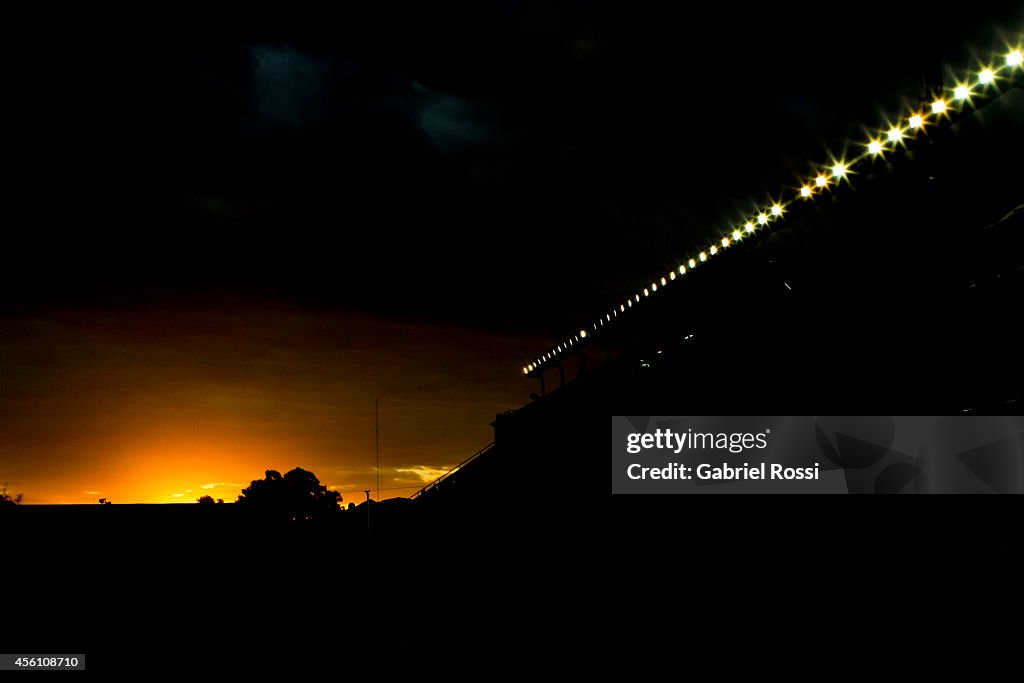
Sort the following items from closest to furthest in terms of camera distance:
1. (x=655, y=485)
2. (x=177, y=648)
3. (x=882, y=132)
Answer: (x=177, y=648)
(x=655, y=485)
(x=882, y=132)

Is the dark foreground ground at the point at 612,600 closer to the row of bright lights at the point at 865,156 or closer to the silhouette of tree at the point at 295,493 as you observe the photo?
the row of bright lights at the point at 865,156

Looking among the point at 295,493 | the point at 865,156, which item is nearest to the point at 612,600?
the point at 865,156

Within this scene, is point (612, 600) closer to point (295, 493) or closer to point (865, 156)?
point (865, 156)

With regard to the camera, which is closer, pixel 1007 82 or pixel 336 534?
pixel 1007 82

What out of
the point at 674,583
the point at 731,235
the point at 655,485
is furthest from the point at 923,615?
the point at 731,235

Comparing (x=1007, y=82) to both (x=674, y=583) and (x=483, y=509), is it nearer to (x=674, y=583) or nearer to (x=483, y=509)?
(x=674, y=583)

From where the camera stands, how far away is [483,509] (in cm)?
2080

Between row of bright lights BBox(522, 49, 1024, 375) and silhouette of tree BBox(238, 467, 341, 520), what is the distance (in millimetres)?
70346

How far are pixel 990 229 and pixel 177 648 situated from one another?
16363mm

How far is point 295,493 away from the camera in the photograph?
86.8 metres

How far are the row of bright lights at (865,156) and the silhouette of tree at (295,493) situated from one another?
7035 cm

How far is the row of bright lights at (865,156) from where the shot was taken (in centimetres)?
1334

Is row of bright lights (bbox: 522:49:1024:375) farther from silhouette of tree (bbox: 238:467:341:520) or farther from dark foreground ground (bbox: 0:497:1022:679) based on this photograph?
silhouette of tree (bbox: 238:467:341:520)

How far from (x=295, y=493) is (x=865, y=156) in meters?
84.6
